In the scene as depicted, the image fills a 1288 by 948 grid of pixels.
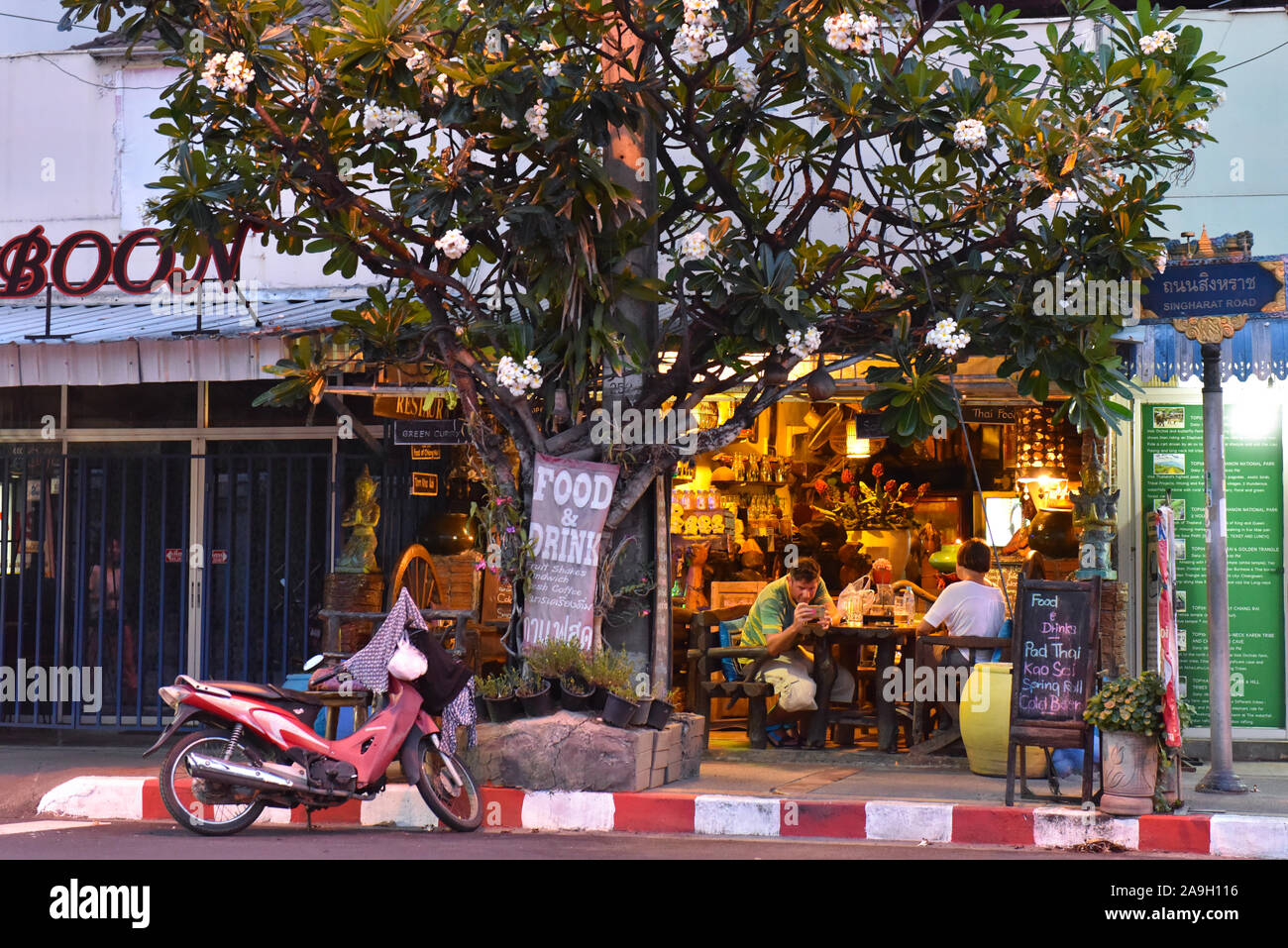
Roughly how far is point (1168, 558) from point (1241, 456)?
108 inches

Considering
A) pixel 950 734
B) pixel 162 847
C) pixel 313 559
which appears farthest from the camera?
pixel 313 559

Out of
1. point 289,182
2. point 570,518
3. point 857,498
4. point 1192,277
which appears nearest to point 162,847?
point 570,518

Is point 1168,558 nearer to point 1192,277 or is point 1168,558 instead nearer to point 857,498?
point 1192,277

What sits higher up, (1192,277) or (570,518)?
(1192,277)

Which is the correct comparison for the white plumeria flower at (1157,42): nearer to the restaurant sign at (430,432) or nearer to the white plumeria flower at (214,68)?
the restaurant sign at (430,432)

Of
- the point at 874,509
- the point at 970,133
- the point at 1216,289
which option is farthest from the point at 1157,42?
the point at 874,509

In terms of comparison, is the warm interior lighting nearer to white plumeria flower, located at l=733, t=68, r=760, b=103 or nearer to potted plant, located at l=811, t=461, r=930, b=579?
potted plant, located at l=811, t=461, r=930, b=579

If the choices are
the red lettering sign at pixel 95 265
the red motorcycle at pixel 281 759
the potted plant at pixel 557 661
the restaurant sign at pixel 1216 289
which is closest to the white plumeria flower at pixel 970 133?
the restaurant sign at pixel 1216 289

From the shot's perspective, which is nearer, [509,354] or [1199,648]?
[509,354]

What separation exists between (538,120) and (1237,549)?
6046mm

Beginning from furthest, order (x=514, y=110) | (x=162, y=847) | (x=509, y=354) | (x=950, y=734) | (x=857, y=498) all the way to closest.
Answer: (x=857, y=498) → (x=950, y=734) → (x=509, y=354) → (x=514, y=110) → (x=162, y=847)

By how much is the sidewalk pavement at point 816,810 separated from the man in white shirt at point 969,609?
0.96m

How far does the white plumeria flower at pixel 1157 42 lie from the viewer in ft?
28.9

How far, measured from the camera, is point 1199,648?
10.7m
